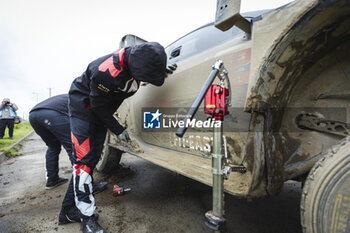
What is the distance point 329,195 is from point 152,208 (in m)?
1.55

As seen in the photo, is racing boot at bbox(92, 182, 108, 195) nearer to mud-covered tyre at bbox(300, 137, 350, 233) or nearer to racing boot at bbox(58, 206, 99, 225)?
racing boot at bbox(58, 206, 99, 225)

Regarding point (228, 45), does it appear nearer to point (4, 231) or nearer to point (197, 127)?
point (197, 127)

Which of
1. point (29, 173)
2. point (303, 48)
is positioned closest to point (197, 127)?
point (303, 48)

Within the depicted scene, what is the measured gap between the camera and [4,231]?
1.64 meters

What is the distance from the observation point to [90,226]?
1.52 meters

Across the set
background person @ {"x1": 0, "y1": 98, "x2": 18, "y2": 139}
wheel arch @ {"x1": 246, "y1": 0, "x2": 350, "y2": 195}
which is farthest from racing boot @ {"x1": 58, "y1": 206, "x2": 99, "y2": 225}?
background person @ {"x1": 0, "y1": 98, "x2": 18, "y2": 139}

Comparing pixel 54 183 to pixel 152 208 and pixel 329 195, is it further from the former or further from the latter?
pixel 329 195

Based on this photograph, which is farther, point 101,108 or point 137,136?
point 137,136

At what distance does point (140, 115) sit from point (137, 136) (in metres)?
0.31

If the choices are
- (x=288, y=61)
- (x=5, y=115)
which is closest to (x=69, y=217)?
(x=288, y=61)

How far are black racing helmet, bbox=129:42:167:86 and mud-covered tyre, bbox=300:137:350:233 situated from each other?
3.58ft

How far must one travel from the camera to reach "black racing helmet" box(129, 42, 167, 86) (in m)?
1.35

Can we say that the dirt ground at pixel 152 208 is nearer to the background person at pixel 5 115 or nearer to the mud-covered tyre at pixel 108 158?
the mud-covered tyre at pixel 108 158

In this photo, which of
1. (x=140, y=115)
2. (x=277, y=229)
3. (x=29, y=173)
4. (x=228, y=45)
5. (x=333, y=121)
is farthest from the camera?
(x=29, y=173)
